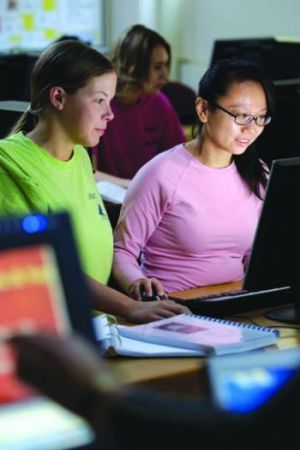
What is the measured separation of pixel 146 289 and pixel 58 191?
312 millimetres

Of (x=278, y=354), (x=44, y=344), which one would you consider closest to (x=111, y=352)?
(x=278, y=354)

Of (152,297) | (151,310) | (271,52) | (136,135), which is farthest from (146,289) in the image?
(271,52)

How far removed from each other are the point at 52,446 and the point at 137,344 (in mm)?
772

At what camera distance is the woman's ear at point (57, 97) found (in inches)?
88.3

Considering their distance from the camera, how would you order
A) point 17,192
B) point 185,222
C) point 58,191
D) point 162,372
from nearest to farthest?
1. point 162,372
2. point 17,192
3. point 58,191
4. point 185,222

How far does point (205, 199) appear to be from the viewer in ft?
8.36

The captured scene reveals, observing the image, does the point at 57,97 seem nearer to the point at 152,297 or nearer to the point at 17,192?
the point at 17,192

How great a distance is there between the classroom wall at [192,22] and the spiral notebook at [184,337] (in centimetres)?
407

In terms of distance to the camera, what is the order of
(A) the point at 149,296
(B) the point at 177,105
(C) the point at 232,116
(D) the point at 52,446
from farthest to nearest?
(B) the point at 177,105
(C) the point at 232,116
(A) the point at 149,296
(D) the point at 52,446

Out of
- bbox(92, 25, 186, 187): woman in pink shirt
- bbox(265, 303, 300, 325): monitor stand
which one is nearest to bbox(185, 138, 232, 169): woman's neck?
bbox(265, 303, 300, 325): monitor stand

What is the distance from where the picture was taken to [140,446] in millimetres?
741

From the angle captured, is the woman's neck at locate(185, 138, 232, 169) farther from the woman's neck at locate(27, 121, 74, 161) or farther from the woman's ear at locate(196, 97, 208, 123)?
the woman's neck at locate(27, 121, 74, 161)

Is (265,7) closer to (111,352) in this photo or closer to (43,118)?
(43,118)

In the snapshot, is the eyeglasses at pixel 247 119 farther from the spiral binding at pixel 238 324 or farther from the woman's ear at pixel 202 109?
the spiral binding at pixel 238 324
